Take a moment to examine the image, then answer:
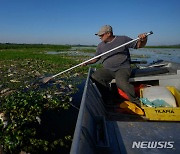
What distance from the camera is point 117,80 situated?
5105 mm

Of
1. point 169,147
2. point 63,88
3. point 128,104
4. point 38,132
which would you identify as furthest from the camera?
point 63,88

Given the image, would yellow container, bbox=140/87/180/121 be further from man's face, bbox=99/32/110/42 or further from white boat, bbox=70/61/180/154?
man's face, bbox=99/32/110/42

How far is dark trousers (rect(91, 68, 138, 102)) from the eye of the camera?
4883 millimetres

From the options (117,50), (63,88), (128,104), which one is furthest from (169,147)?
(63,88)

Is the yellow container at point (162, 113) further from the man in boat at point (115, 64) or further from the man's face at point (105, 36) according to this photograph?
the man's face at point (105, 36)

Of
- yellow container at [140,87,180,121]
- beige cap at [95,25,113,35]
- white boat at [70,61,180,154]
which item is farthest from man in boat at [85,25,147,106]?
white boat at [70,61,180,154]

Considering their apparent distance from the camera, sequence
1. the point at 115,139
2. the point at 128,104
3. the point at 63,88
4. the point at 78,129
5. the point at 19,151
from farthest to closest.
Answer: the point at 63,88 → the point at 128,104 → the point at 19,151 → the point at 115,139 → the point at 78,129

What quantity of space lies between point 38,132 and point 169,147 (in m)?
3.14

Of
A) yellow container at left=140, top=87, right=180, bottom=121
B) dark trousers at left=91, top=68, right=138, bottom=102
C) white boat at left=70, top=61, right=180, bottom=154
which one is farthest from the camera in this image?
dark trousers at left=91, top=68, right=138, bottom=102

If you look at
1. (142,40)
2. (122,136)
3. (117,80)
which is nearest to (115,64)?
(117,80)

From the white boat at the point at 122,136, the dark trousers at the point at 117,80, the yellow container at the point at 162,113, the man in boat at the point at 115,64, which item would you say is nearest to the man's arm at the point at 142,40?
the man in boat at the point at 115,64

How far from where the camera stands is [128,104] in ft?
15.0

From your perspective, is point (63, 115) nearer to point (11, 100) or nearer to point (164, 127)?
point (11, 100)

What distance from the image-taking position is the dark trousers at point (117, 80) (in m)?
4.88
